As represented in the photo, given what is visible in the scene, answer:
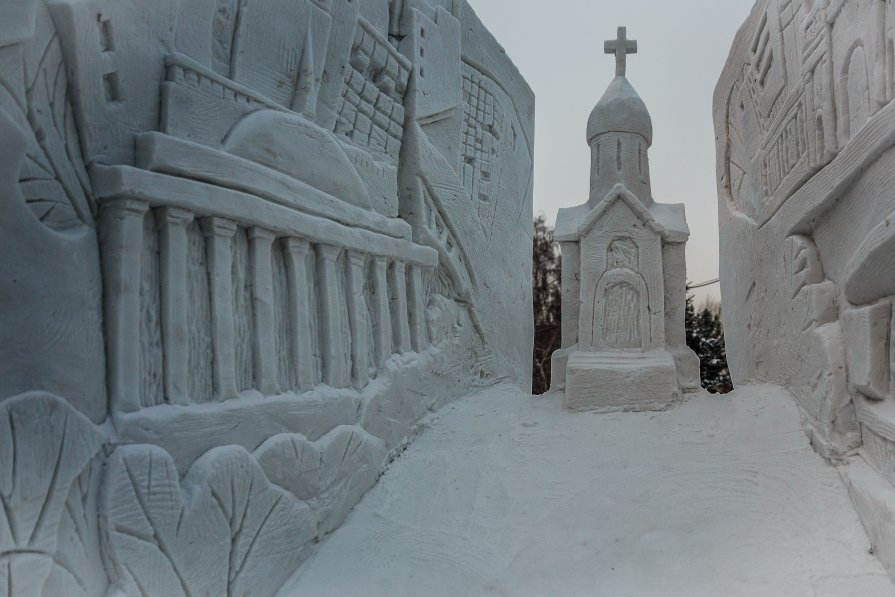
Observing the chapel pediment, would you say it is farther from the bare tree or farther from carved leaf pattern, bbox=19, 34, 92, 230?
the bare tree

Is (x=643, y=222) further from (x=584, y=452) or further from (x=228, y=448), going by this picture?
(x=228, y=448)

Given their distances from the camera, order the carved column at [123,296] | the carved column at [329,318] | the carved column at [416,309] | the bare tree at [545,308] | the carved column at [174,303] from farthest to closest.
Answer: the bare tree at [545,308] → the carved column at [416,309] → the carved column at [329,318] → the carved column at [174,303] → the carved column at [123,296]

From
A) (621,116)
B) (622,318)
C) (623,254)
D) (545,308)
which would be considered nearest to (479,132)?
(623,254)

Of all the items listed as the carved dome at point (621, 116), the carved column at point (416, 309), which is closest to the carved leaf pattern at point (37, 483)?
the carved column at point (416, 309)

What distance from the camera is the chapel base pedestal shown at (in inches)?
187

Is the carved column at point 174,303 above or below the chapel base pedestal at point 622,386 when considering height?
above

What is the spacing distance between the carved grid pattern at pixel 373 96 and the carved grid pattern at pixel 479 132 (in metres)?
1.04

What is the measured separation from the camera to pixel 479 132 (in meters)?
5.72

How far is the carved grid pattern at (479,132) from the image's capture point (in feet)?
18.1

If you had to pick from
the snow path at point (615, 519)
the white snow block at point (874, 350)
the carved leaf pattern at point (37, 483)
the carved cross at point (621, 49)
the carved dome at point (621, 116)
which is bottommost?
the snow path at point (615, 519)

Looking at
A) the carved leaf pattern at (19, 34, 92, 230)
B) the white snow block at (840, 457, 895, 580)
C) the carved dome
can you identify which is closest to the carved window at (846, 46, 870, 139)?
the white snow block at (840, 457, 895, 580)

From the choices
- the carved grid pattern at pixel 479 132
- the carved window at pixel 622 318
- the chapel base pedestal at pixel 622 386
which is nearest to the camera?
the chapel base pedestal at pixel 622 386

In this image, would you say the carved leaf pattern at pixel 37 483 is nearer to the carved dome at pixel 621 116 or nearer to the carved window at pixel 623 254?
the carved window at pixel 623 254

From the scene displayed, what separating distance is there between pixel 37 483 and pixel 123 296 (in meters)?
0.70
